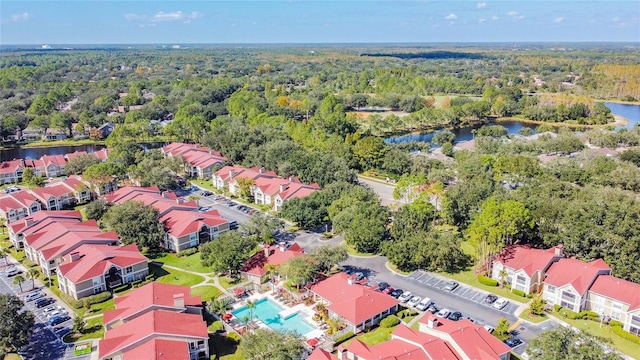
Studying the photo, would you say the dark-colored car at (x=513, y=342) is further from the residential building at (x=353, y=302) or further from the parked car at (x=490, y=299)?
the residential building at (x=353, y=302)

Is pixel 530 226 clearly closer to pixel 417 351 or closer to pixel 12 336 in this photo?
pixel 417 351

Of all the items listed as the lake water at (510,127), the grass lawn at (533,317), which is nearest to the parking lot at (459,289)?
the grass lawn at (533,317)

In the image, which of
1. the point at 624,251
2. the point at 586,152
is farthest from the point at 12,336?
the point at 586,152

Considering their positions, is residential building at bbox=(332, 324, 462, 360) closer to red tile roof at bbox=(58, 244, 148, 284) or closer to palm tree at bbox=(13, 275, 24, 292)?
red tile roof at bbox=(58, 244, 148, 284)

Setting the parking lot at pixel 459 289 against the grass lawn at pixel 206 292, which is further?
the grass lawn at pixel 206 292

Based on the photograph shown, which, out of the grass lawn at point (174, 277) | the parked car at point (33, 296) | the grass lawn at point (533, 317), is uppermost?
the grass lawn at point (533, 317)

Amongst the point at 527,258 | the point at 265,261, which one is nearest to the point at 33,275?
the point at 265,261

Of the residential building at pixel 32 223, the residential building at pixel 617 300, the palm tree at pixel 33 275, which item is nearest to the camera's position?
the residential building at pixel 617 300
